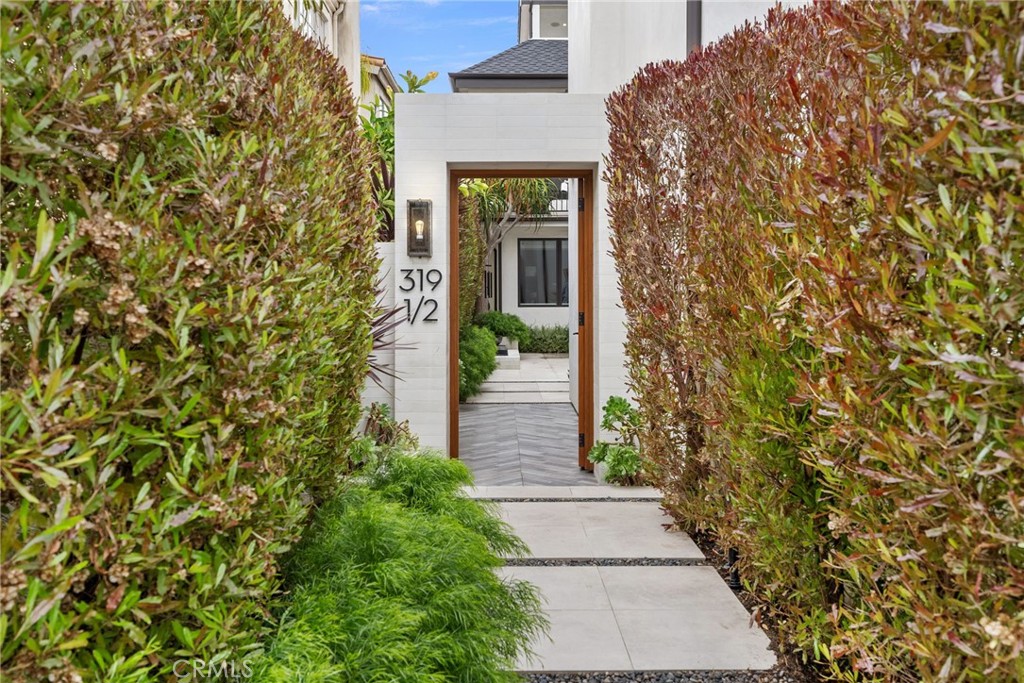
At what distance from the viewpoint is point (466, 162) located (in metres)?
7.25

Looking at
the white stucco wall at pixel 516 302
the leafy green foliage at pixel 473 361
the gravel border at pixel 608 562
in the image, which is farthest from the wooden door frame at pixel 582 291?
the white stucco wall at pixel 516 302

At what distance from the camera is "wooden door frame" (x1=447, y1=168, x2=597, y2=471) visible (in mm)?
7441

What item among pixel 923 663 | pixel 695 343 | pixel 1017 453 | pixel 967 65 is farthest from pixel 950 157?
pixel 695 343

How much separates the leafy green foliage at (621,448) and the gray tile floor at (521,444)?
41 centimetres

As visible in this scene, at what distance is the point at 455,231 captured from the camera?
25.0ft

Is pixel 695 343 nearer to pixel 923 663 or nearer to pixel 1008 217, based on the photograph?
pixel 923 663

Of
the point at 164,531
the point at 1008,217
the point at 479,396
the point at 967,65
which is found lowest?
the point at 479,396

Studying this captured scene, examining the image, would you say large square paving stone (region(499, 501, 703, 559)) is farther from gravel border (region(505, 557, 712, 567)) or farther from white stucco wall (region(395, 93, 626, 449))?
white stucco wall (region(395, 93, 626, 449))

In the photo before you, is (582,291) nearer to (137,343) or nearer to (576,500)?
(576,500)

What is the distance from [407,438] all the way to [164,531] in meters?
A: 5.00

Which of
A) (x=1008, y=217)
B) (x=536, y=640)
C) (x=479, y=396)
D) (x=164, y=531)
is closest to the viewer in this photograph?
(x=1008, y=217)

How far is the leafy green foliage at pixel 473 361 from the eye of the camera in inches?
454

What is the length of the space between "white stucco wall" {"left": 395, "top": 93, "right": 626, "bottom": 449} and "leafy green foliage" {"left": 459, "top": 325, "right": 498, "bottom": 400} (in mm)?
4027

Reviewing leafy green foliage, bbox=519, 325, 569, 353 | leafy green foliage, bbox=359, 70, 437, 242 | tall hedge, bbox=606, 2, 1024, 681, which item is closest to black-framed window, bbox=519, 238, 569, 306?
leafy green foliage, bbox=519, 325, 569, 353
